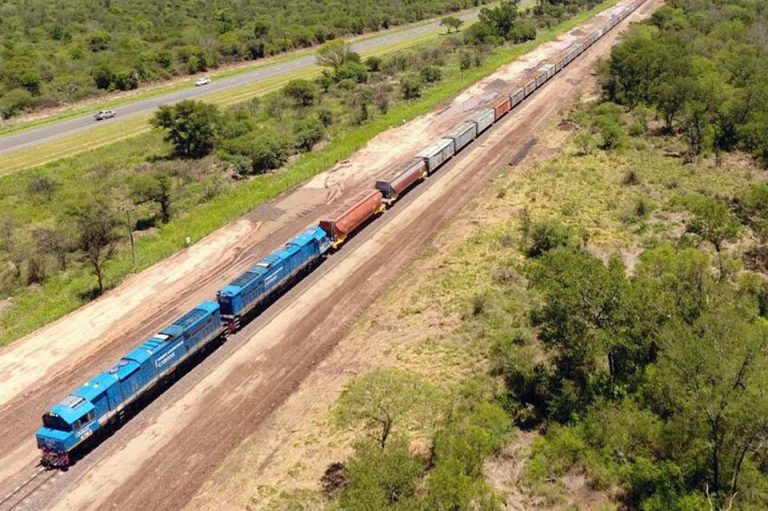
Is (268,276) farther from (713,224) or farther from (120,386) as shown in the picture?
(713,224)

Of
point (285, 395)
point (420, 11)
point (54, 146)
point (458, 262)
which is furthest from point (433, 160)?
point (420, 11)

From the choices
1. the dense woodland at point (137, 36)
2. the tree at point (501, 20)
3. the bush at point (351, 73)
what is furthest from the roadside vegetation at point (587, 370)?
the tree at point (501, 20)

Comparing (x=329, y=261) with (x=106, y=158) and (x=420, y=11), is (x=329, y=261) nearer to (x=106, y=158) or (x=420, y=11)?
(x=106, y=158)

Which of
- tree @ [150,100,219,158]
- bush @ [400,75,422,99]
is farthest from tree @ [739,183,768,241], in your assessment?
tree @ [150,100,219,158]

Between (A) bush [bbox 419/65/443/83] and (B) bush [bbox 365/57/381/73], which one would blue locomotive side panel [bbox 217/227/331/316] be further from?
(B) bush [bbox 365/57/381/73]

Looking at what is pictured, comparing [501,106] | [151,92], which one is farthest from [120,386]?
[151,92]

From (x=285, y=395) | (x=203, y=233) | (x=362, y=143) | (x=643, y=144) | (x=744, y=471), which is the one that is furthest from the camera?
(x=362, y=143)
